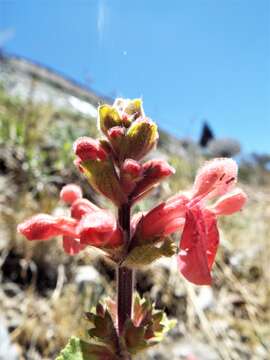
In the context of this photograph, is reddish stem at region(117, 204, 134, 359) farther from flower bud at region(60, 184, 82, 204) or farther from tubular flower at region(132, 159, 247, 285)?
flower bud at region(60, 184, 82, 204)

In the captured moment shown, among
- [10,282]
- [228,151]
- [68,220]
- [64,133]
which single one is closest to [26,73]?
Answer: [64,133]

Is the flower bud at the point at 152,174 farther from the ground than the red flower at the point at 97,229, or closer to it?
farther from the ground

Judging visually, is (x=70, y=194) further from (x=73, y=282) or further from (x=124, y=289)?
(x=73, y=282)

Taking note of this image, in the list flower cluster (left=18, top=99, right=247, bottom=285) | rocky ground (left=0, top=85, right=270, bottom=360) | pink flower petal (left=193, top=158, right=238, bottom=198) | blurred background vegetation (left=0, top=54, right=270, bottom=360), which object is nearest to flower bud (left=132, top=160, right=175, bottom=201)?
flower cluster (left=18, top=99, right=247, bottom=285)

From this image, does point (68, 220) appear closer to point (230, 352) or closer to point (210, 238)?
point (210, 238)

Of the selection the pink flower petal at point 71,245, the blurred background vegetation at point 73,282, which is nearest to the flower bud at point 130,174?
the pink flower petal at point 71,245

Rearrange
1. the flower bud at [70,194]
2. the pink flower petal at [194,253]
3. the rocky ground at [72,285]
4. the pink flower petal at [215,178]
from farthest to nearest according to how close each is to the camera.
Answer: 1. the rocky ground at [72,285]
2. the flower bud at [70,194]
3. the pink flower petal at [215,178]
4. the pink flower petal at [194,253]

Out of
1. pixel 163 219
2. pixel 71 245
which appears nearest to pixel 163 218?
pixel 163 219

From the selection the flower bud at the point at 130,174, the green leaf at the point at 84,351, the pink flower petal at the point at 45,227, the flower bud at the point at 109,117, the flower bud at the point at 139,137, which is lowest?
the green leaf at the point at 84,351

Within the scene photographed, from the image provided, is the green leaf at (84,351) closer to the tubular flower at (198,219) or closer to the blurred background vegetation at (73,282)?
the tubular flower at (198,219)
